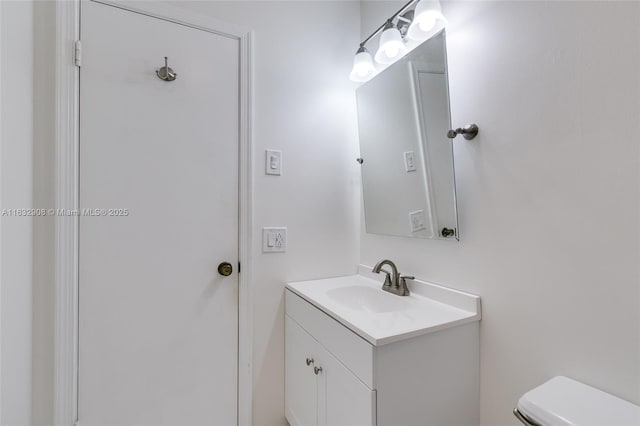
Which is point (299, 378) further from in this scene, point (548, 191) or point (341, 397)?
point (548, 191)

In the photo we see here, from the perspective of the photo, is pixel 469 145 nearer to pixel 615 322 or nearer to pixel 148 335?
pixel 615 322

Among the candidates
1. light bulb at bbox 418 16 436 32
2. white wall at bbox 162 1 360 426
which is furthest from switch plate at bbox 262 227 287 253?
light bulb at bbox 418 16 436 32

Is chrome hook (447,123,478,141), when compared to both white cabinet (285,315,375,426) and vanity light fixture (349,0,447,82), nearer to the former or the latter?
vanity light fixture (349,0,447,82)

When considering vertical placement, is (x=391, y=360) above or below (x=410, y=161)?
below

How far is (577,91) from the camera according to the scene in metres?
0.84

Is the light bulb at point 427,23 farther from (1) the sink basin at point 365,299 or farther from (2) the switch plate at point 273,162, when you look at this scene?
(1) the sink basin at point 365,299

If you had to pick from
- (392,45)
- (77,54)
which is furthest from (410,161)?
(77,54)

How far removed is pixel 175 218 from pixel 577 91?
1507 millimetres

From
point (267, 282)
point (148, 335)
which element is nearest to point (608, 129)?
point (267, 282)

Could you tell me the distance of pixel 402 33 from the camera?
142 cm

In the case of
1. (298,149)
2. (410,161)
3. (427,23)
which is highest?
(427,23)

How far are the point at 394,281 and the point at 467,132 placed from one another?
0.72m

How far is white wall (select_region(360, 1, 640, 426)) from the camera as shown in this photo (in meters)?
0.76

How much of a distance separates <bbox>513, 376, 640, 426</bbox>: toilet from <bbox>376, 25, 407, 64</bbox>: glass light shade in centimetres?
139
